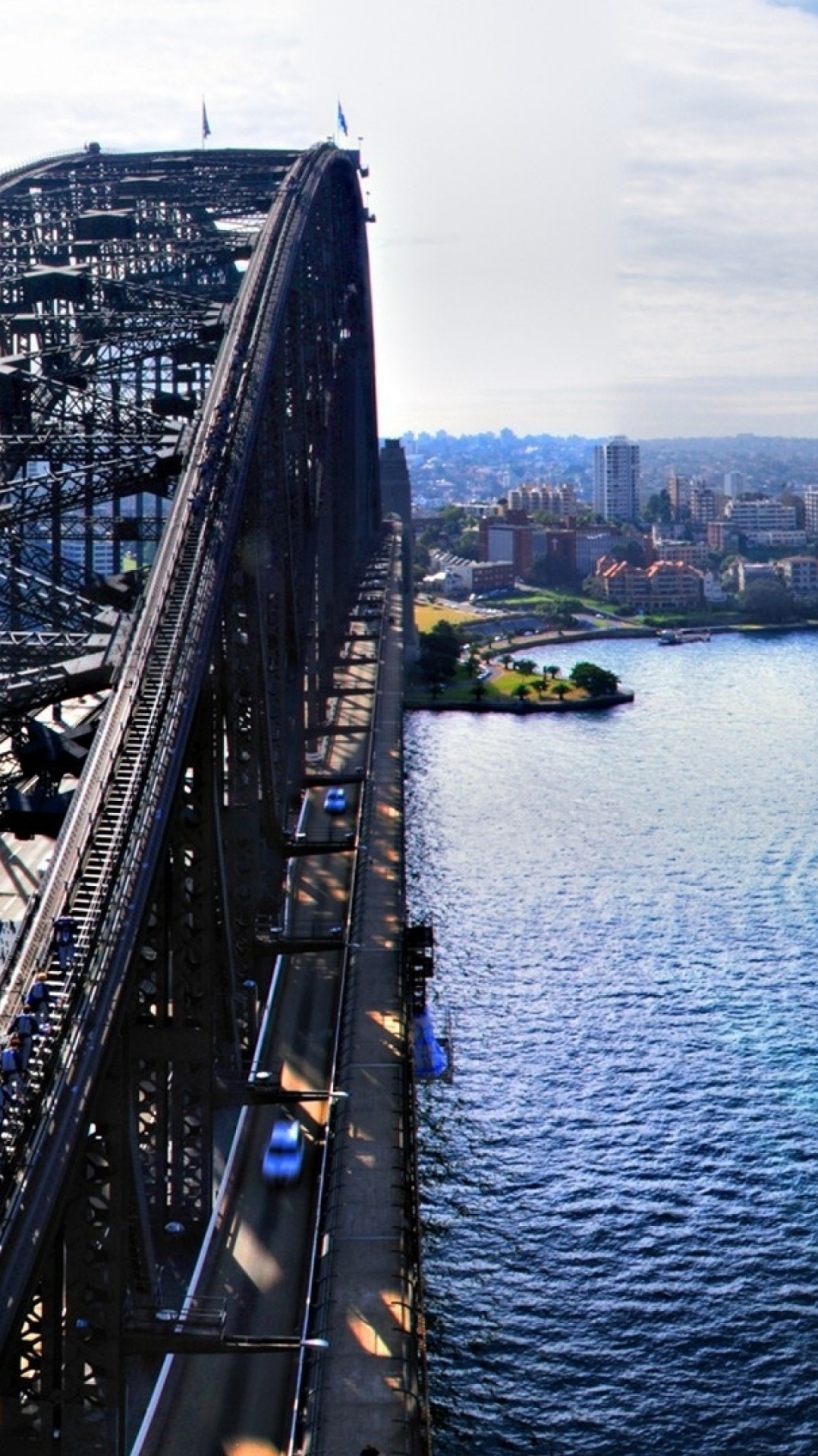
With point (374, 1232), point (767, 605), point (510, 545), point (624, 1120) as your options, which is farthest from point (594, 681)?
point (374, 1232)

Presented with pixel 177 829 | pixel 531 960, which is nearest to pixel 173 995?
pixel 177 829

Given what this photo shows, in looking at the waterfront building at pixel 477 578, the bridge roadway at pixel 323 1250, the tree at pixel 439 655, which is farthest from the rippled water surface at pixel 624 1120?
the waterfront building at pixel 477 578

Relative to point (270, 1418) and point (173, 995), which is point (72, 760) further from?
point (270, 1418)

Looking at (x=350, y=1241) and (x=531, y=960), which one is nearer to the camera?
(x=350, y=1241)

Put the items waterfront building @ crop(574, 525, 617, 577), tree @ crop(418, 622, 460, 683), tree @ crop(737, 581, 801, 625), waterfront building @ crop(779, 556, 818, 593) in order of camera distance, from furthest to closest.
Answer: waterfront building @ crop(574, 525, 617, 577) → waterfront building @ crop(779, 556, 818, 593) → tree @ crop(737, 581, 801, 625) → tree @ crop(418, 622, 460, 683)

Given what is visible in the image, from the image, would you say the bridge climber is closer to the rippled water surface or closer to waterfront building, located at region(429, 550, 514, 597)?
the rippled water surface

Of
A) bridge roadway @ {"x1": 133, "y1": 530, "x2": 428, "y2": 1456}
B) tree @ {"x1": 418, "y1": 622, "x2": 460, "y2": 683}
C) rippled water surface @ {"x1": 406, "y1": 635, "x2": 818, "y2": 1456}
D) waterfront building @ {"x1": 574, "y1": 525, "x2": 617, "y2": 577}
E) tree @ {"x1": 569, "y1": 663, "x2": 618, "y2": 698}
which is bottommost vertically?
rippled water surface @ {"x1": 406, "y1": 635, "x2": 818, "y2": 1456}

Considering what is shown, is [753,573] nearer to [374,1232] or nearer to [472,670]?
[472,670]

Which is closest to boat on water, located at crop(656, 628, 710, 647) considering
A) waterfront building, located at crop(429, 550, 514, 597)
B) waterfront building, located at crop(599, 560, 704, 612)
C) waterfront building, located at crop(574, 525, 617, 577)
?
waterfront building, located at crop(599, 560, 704, 612)
